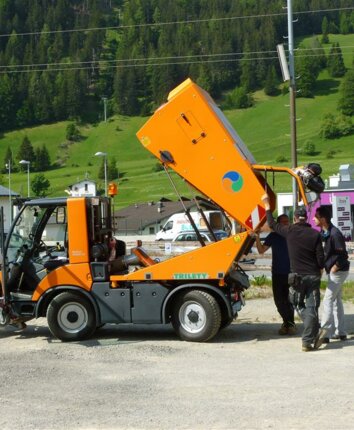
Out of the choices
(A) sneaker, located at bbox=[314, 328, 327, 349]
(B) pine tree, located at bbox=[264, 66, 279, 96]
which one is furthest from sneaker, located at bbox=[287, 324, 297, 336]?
(B) pine tree, located at bbox=[264, 66, 279, 96]

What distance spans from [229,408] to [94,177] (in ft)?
438

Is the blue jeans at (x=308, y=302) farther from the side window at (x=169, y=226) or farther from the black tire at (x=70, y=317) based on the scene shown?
the side window at (x=169, y=226)

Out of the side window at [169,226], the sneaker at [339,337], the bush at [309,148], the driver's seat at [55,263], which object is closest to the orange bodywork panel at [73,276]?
the driver's seat at [55,263]

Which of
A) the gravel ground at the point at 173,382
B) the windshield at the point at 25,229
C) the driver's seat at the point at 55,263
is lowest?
the gravel ground at the point at 173,382

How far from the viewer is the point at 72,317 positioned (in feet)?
36.0

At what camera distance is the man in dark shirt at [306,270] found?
384 inches

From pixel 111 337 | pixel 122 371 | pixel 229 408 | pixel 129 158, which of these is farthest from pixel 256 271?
pixel 129 158

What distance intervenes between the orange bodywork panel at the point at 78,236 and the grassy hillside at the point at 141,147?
95058 mm

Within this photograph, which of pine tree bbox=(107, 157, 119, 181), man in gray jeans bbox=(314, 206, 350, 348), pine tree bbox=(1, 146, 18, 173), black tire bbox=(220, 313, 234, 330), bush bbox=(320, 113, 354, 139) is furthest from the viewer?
pine tree bbox=(1, 146, 18, 173)

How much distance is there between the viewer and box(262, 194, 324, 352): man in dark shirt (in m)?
9.75

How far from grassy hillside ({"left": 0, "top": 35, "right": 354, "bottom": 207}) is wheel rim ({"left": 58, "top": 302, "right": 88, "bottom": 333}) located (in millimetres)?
95090

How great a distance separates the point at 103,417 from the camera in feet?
22.2

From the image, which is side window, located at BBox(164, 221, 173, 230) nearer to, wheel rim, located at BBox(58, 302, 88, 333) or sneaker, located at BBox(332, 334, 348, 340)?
wheel rim, located at BBox(58, 302, 88, 333)

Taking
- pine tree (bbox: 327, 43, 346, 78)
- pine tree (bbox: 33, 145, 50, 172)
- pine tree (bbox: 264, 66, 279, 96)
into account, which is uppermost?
pine tree (bbox: 327, 43, 346, 78)
